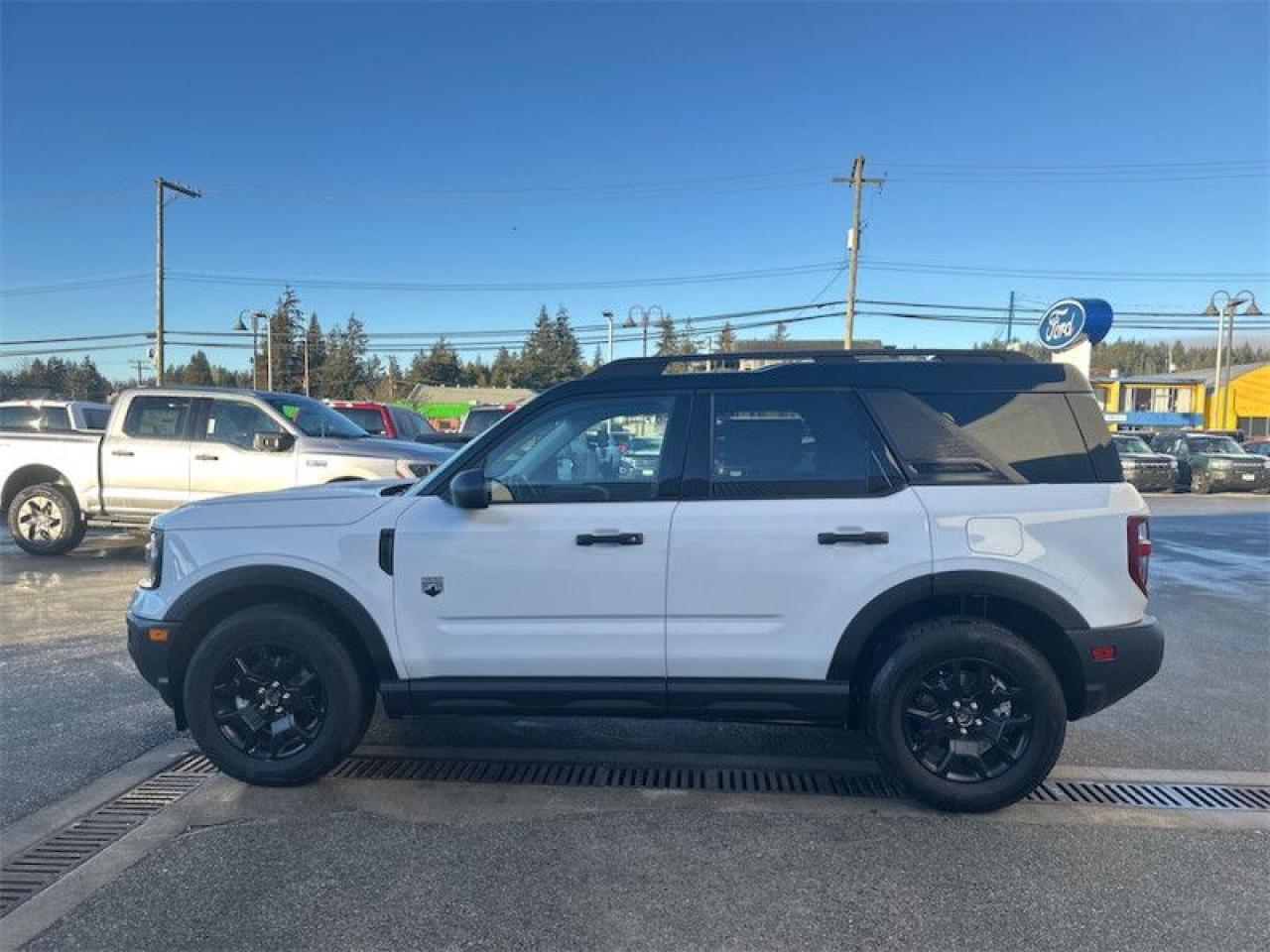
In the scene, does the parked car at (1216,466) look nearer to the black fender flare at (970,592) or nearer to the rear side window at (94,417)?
the black fender flare at (970,592)

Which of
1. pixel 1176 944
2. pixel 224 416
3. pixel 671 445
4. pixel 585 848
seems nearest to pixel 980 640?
pixel 1176 944

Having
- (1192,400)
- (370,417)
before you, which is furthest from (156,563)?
(1192,400)

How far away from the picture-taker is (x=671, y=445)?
3779 mm

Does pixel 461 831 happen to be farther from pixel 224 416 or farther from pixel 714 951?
pixel 224 416

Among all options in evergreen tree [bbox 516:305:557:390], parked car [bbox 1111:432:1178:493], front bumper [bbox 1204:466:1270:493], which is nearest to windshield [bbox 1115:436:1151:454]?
parked car [bbox 1111:432:1178:493]

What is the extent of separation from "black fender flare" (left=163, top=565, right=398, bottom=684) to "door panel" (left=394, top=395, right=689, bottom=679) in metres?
0.12

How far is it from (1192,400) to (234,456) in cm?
7243

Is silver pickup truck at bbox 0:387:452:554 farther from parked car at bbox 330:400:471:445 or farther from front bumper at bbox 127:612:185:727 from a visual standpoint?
parked car at bbox 330:400:471:445

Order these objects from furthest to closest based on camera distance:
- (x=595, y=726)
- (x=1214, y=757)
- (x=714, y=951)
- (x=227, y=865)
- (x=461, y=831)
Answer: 1. (x=595, y=726)
2. (x=1214, y=757)
3. (x=461, y=831)
4. (x=227, y=865)
5. (x=714, y=951)

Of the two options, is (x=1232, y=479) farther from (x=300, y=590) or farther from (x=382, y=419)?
(x=300, y=590)

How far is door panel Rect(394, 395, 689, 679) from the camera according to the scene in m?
3.63

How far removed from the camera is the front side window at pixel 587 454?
12.3ft

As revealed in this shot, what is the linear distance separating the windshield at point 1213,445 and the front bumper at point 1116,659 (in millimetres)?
25452

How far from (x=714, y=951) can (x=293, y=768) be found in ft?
7.05
